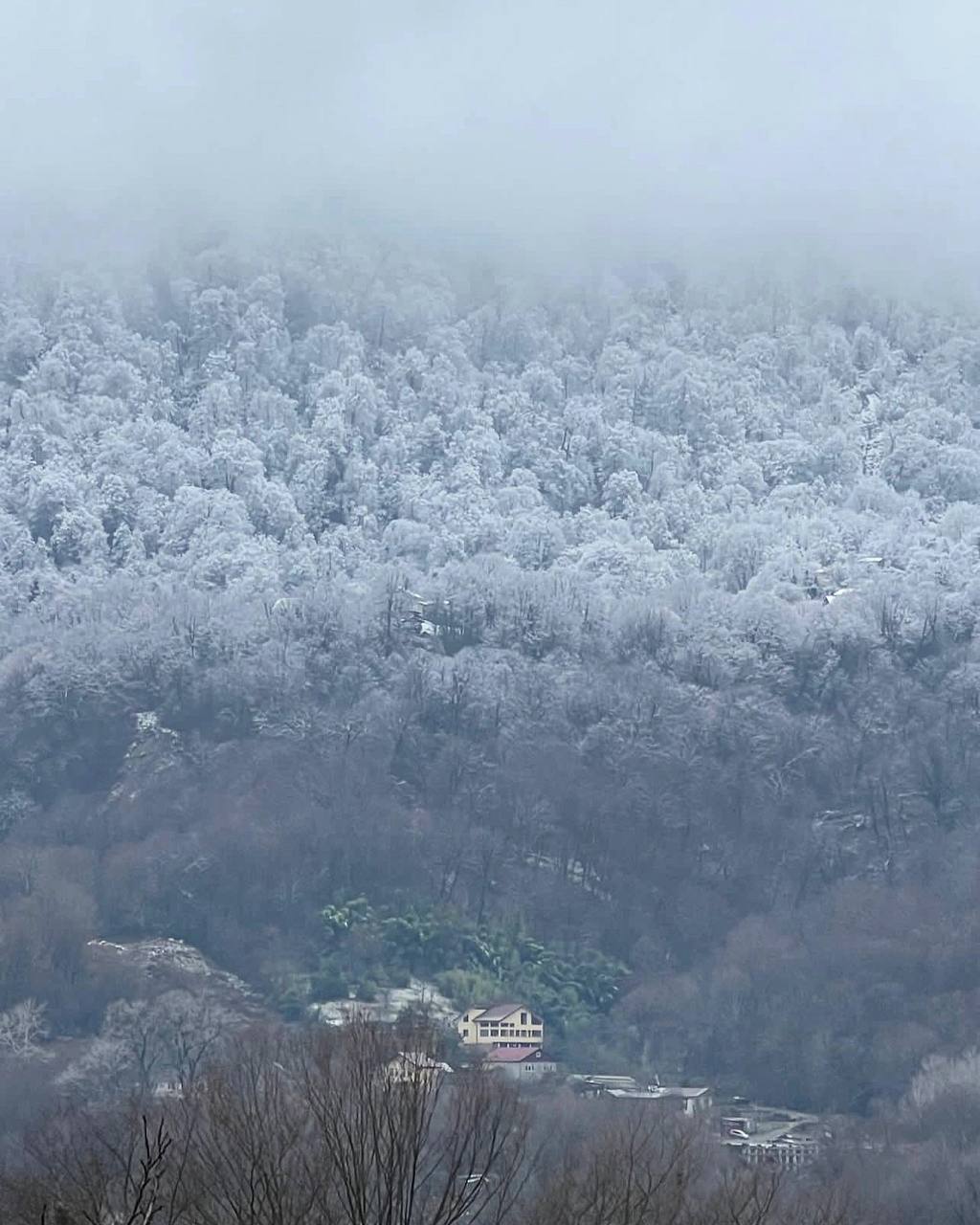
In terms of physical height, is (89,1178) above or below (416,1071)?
below

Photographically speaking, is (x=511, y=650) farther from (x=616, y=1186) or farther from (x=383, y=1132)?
(x=383, y=1132)

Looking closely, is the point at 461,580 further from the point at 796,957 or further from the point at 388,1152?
the point at 388,1152

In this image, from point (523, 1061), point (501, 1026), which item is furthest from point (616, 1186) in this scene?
point (501, 1026)

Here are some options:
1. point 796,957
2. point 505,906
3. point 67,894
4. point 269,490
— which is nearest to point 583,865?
point 505,906

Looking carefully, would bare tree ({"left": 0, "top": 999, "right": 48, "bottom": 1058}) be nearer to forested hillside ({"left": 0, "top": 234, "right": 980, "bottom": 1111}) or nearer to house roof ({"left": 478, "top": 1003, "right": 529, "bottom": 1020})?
forested hillside ({"left": 0, "top": 234, "right": 980, "bottom": 1111})

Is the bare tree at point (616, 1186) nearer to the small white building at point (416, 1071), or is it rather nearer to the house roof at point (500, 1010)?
the small white building at point (416, 1071)

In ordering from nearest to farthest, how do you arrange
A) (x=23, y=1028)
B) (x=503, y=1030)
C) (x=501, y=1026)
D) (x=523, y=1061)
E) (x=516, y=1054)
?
(x=523, y=1061) → (x=516, y=1054) → (x=23, y=1028) → (x=503, y=1030) → (x=501, y=1026)

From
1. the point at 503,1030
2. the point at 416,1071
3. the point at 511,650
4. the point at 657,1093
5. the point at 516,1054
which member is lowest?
the point at 416,1071
